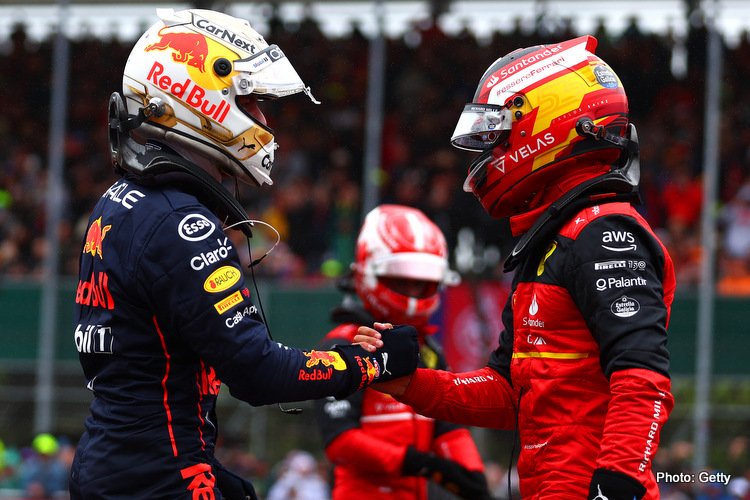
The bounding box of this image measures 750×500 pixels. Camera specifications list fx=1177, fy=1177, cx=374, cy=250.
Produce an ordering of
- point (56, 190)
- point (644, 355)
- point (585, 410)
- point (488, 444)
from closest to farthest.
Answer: point (644, 355) → point (585, 410) → point (488, 444) → point (56, 190)

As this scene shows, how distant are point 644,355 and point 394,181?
437 inches

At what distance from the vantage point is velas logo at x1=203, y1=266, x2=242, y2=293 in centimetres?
370

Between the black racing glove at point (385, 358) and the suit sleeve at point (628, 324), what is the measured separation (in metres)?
0.69

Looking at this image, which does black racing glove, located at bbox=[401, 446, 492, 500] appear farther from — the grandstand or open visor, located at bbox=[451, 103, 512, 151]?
the grandstand

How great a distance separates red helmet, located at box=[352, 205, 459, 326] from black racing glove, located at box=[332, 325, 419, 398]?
1766 millimetres

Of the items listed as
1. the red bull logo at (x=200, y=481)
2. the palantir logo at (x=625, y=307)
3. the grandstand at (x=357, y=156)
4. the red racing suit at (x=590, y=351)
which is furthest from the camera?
the grandstand at (x=357, y=156)

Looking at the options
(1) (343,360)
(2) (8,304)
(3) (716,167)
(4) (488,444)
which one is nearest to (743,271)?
(3) (716,167)

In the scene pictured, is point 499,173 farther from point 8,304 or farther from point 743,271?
point 8,304

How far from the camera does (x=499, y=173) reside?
4301mm

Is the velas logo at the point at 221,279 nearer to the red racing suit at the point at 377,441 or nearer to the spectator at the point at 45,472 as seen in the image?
the red racing suit at the point at 377,441

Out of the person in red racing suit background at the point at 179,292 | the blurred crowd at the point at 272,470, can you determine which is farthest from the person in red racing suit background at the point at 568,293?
the blurred crowd at the point at 272,470

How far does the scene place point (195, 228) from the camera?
12.4 ft

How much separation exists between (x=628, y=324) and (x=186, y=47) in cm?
177

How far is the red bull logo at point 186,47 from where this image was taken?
4051 millimetres
